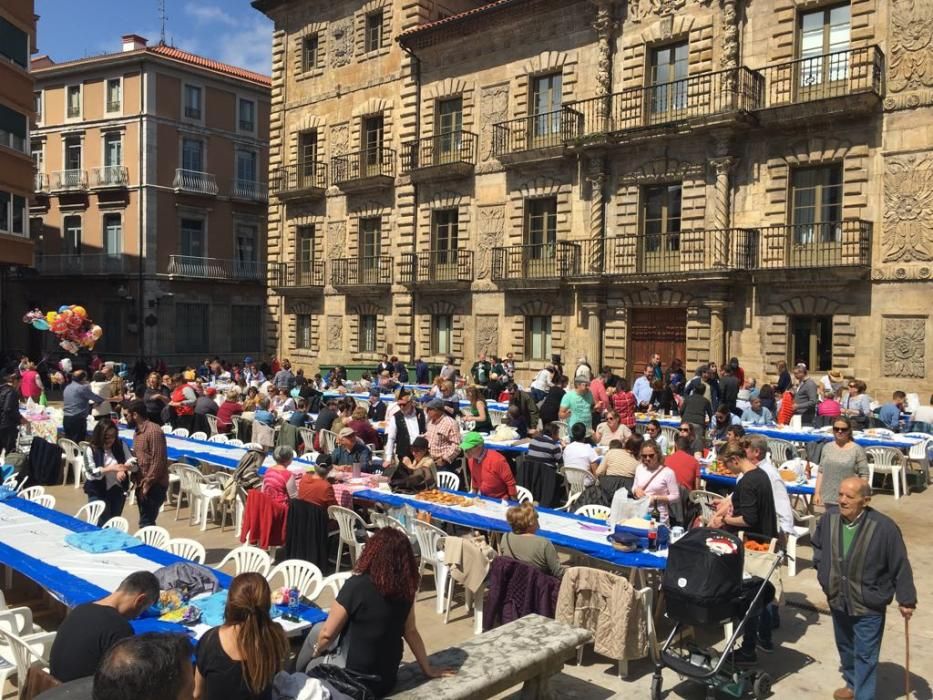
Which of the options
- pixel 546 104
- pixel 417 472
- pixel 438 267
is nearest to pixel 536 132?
pixel 546 104

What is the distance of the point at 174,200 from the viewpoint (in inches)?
1489

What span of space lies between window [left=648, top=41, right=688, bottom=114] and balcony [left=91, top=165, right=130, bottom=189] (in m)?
25.8

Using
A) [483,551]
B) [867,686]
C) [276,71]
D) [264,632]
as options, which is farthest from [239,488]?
[276,71]

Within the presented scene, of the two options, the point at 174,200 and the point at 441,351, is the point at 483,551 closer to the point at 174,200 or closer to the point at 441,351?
the point at 441,351

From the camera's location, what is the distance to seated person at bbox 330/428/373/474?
10.3 meters

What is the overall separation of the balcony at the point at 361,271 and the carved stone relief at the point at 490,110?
542 centimetres

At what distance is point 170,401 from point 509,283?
1136 centimetres

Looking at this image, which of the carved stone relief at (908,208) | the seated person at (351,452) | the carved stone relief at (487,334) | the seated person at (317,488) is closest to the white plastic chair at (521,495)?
the seated person at (317,488)

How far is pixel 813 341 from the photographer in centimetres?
1911

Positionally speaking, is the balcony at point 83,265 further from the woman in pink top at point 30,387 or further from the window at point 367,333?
the woman in pink top at point 30,387

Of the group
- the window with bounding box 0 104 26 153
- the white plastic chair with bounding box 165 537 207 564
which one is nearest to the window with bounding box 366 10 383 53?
the window with bounding box 0 104 26 153

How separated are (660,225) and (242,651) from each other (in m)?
19.3

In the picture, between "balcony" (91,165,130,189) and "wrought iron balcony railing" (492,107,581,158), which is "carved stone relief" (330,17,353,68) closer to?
"wrought iron balcony railing" (492,107,581,158)

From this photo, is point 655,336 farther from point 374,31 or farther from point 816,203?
point 374,31
